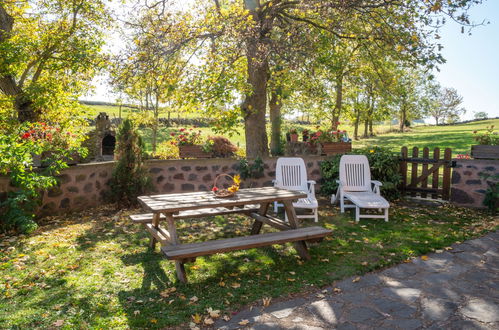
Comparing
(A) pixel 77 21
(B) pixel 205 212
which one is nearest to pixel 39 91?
(A) pixel 77 21

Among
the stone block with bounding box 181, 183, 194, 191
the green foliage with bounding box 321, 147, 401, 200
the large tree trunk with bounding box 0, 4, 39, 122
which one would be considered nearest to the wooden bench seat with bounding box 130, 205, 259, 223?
the stone block with bounding box 181, 183, 194, 191

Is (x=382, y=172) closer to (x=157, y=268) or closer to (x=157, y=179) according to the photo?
(x=157, y=179)

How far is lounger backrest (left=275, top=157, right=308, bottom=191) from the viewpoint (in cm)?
668

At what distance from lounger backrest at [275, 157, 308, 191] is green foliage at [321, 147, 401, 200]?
1.11 m

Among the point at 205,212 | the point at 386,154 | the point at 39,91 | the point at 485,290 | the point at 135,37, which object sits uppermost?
the point at 135,37

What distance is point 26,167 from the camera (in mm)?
5430

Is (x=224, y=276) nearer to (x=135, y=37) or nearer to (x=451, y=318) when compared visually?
(x=451, y=318)

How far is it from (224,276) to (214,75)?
16.2 feet

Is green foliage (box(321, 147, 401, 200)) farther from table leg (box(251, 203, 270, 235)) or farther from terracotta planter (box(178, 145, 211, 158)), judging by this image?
table leg (box(251, 203, 270, 235))

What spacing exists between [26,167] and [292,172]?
14.1 feet

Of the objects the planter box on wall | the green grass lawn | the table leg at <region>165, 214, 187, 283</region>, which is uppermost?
the planter box on wall

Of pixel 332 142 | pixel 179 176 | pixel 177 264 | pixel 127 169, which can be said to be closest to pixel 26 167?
pixel 127 169

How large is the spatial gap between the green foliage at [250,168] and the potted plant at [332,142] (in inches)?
58.3

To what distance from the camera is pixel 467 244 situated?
4.66 m
